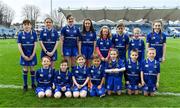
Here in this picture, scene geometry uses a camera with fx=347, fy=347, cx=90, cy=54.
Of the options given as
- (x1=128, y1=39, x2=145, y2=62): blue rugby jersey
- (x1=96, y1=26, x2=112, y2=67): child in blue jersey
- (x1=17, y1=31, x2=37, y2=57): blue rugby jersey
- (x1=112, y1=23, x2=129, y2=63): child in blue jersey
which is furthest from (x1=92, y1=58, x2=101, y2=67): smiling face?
(x1=17, y1=31, x2=37, y2=57): blue rugby jersey

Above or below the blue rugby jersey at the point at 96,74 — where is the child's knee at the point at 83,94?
below

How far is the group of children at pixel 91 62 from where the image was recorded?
7.38 m

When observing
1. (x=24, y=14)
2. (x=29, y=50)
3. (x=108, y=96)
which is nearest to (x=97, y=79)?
(x=108, y=96)

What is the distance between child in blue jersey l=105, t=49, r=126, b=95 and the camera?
743cm

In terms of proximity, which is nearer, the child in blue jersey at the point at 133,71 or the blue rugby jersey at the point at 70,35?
the child in blue jersey at the point at 133,71

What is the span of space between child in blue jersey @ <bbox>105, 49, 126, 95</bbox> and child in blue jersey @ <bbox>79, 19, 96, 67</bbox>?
0.84m

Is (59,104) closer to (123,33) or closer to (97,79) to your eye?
(97,79)

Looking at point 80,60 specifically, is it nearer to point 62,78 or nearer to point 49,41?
point 62,78

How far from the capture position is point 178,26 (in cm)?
8106

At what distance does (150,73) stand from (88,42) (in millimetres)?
1716

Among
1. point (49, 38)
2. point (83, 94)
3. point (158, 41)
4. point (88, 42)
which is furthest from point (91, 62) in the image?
point (158, 41)

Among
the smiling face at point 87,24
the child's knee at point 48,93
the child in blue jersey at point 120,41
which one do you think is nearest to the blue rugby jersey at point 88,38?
the smiling face at point 87,24

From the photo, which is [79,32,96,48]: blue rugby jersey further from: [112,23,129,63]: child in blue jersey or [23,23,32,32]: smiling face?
[23,23,32,32]: smiling face

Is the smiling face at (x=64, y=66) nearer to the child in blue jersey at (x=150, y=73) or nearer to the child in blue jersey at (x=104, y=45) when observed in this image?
the child in blue jersey at (x=104, y=45)
